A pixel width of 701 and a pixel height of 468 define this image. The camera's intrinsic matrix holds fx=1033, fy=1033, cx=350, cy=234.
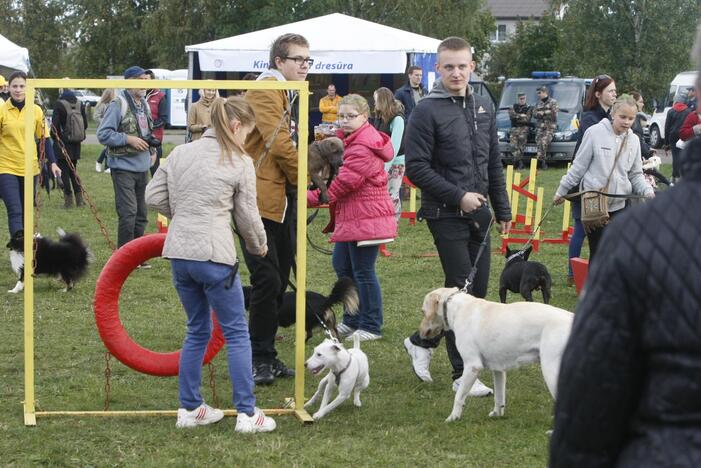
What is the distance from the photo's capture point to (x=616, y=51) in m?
45.1

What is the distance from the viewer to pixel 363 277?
759 cm

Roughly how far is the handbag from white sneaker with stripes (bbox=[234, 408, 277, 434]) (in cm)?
354

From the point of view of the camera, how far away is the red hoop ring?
568 centimetres

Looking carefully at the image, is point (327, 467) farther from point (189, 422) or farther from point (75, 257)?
point (75, 257)

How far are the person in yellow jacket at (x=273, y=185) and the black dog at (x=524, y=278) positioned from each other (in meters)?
2.81

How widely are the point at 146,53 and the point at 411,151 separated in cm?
5146

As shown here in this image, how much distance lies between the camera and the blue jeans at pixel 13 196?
969cm

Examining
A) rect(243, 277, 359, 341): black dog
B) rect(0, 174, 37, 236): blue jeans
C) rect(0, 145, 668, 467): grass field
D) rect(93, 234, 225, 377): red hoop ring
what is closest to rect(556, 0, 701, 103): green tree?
rect(0, 174, 37, 236): blue jeans

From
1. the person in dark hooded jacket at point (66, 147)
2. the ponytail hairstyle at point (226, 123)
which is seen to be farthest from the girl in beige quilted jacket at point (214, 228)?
the person in dark hooded jacket at point (66, 147)

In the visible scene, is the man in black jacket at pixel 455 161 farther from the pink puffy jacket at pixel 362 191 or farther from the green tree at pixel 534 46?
the green tree at pixel 534 46

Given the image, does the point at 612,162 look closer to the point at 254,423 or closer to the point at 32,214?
the point at 254,423

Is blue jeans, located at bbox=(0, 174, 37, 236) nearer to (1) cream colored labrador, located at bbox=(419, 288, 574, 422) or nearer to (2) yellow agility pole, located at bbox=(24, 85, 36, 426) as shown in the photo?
(2) yellow agility pole, located at bbox=(24, 85, 36, 426)

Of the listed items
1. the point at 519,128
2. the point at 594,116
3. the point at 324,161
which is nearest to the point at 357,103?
the point at 324,161

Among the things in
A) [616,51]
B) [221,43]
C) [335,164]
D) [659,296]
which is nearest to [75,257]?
[335,164]
